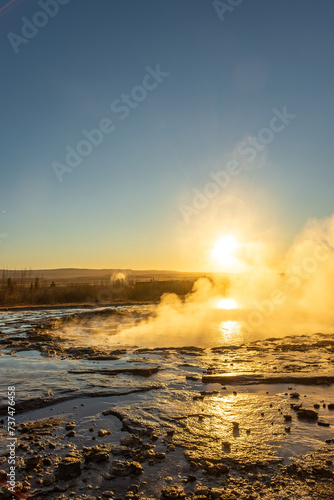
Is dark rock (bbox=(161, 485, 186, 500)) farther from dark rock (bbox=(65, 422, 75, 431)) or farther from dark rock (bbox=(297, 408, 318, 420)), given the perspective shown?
dark rock (bbox=(297, 408, 318, 420))

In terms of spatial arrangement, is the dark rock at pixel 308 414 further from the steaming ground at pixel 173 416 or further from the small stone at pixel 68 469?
the small stone at pixel 68 469

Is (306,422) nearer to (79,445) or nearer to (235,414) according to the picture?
(235,414)

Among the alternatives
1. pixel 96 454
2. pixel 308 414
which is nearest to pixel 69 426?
pixel 96 454

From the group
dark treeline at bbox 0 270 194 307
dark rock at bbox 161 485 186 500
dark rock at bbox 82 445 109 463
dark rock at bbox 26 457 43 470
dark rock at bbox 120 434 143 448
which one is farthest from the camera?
dark treeline at bbox 0 270 194 307

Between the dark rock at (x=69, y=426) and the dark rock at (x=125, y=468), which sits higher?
the dark rock at (x=125, y=468)

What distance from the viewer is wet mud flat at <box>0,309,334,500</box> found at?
403 centimetres

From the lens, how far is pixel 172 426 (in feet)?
18.5

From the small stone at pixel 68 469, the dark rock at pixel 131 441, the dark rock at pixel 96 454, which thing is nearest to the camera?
the small stone at pixel 68 469

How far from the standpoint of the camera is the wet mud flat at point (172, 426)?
4.03m

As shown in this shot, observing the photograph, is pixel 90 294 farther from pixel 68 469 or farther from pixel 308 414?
pixel 68 469

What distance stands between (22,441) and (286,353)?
8.89 m

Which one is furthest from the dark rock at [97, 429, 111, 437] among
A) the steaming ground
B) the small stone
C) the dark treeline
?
the dark treeline

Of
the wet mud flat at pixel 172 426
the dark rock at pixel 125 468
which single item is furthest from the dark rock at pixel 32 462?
the dark rock at pixel 125 468

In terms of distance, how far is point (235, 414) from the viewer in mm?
6094
